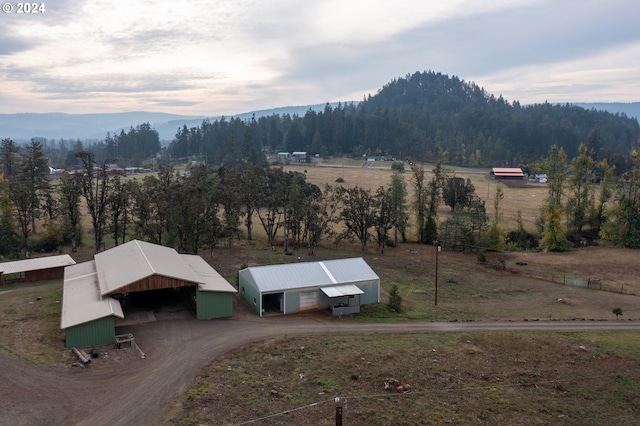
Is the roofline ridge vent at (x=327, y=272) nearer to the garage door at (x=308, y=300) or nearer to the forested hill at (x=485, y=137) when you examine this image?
the garage door at (x=308, y=300)

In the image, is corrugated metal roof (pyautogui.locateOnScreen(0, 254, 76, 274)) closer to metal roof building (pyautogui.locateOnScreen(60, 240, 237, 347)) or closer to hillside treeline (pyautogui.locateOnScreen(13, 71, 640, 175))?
metal roof building (pyautogui.locateOnScreen(60, 240, 237, 347))

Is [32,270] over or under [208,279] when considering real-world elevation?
under

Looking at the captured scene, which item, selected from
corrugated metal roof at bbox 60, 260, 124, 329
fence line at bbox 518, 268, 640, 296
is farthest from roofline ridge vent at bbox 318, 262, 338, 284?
fence line at bbox 518, 268, 640, 296

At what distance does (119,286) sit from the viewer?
27.7m

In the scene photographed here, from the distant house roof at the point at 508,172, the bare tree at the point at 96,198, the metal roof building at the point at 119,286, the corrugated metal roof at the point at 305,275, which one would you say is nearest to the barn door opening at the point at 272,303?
the corrugated metal roof at the point at 305,275

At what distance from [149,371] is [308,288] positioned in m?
12.9

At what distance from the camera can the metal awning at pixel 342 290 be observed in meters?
32.0

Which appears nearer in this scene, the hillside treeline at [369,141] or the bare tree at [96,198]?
the bare tree at [96,198]

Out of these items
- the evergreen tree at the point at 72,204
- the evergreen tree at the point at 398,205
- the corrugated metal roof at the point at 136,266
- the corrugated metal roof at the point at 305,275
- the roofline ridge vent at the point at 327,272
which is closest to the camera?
the corrugated metal roof at the point at 136,266

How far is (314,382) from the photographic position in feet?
70.1

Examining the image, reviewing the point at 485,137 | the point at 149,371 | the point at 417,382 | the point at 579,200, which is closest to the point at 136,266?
the point at 149,371

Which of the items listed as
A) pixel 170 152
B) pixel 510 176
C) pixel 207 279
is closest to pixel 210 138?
pixel 170 152

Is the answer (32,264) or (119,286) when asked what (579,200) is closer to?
(119,286)

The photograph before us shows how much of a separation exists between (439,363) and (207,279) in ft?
53.0
